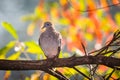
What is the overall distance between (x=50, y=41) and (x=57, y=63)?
2.50ft

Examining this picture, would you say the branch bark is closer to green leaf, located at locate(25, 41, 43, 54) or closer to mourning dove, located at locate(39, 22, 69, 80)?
green leaf, located at locate(25, 41, 43, 54)

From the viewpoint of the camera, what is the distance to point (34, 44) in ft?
6.50

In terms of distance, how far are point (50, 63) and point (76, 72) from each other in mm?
202

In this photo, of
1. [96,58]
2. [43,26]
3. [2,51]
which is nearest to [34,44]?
[2,51]

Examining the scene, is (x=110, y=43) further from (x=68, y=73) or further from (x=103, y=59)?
(x=68, y=73)

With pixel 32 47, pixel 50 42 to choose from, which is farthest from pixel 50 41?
pixel 32 47

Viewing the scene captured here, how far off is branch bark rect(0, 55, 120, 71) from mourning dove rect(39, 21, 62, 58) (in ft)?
1.98

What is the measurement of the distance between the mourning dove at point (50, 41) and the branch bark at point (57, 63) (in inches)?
23.8

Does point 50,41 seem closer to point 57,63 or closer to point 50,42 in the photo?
point 50,42

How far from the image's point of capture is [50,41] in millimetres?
2506

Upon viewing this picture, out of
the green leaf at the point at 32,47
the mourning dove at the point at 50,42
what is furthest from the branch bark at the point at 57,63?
the mourning dove at the point at 50,42

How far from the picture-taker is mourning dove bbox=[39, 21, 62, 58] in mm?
2435

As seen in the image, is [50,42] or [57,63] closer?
[57,63]

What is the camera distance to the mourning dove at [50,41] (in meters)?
2.44
